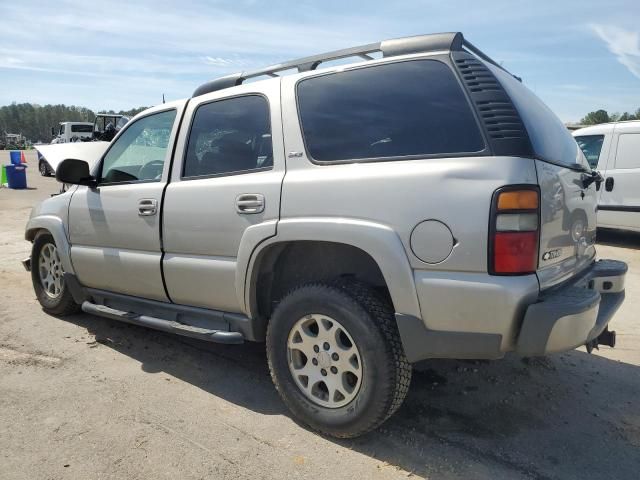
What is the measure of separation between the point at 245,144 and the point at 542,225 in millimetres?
1784

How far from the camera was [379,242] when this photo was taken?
2.40 m

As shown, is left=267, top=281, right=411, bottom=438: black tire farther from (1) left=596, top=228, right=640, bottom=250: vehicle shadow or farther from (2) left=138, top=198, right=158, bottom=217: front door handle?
(1) left=596, top=228, right=640, bottom=250: vehicle shadow

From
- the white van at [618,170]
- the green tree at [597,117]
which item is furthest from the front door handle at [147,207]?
the green tree at [597,117]

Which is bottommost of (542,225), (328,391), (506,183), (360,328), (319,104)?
(328,391)

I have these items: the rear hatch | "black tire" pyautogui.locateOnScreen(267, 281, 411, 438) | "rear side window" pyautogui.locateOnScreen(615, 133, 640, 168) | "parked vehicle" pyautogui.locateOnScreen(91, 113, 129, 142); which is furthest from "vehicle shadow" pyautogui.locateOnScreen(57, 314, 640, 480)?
"parked vehicle" pyautogui.locateOnScreen(91, 113, 129, 142)

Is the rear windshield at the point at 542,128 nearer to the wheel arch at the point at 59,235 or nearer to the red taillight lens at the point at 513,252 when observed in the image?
the red taillight lens at the point at 513,252

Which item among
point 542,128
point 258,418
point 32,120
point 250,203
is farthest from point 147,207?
point 32,120

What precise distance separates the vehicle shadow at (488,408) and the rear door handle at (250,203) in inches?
48.1

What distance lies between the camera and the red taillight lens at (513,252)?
2.18 m

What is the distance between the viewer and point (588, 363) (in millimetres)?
3789

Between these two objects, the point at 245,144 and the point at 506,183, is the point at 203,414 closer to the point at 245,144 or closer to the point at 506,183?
the point at 245,144

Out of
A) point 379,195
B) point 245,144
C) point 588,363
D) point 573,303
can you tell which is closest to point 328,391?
point 379,195

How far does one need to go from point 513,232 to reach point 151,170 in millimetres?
Answer: 2612

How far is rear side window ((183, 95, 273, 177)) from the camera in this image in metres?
3.06
